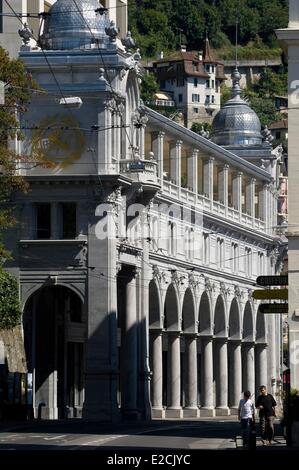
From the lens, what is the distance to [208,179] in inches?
4707

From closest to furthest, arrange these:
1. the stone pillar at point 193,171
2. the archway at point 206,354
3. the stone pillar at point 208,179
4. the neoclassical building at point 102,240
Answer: the neoclassical building at point 102,240 → the stone pillar at point 193,171 → the archway at point 206,354 → the stone pillar at point 208,179

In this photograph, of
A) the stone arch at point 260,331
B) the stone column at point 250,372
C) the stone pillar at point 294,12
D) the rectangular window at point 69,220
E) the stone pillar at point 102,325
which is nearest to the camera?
the stone pillar at point 294,12

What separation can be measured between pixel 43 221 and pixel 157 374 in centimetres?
1508

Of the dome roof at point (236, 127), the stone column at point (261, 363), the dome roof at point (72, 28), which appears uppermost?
the dome roof at point (236, 127)

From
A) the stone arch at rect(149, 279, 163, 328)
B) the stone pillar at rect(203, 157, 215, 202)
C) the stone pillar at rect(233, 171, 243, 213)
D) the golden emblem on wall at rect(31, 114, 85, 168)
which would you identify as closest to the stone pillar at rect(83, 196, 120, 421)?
the golden emblem on wall at rect(31, 114, 85, 168)

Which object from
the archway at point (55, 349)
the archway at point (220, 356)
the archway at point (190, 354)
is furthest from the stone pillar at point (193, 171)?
the archway at point (55, 349)

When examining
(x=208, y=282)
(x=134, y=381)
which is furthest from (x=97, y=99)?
(x=208, y=282)

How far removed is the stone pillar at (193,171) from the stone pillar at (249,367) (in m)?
15.7

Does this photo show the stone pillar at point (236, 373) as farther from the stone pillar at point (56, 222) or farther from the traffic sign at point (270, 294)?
the traffic sign at point (270, 294)

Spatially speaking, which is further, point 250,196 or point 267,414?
point 250,196

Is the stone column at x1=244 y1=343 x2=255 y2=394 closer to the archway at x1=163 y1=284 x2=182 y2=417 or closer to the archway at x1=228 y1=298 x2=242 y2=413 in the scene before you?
the archway at x1=228 y1=298 x2=242 y2=413

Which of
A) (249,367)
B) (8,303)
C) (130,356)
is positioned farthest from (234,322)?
(8,303)

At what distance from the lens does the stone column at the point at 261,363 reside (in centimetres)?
13050

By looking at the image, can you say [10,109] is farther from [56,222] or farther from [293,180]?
[293,180]
